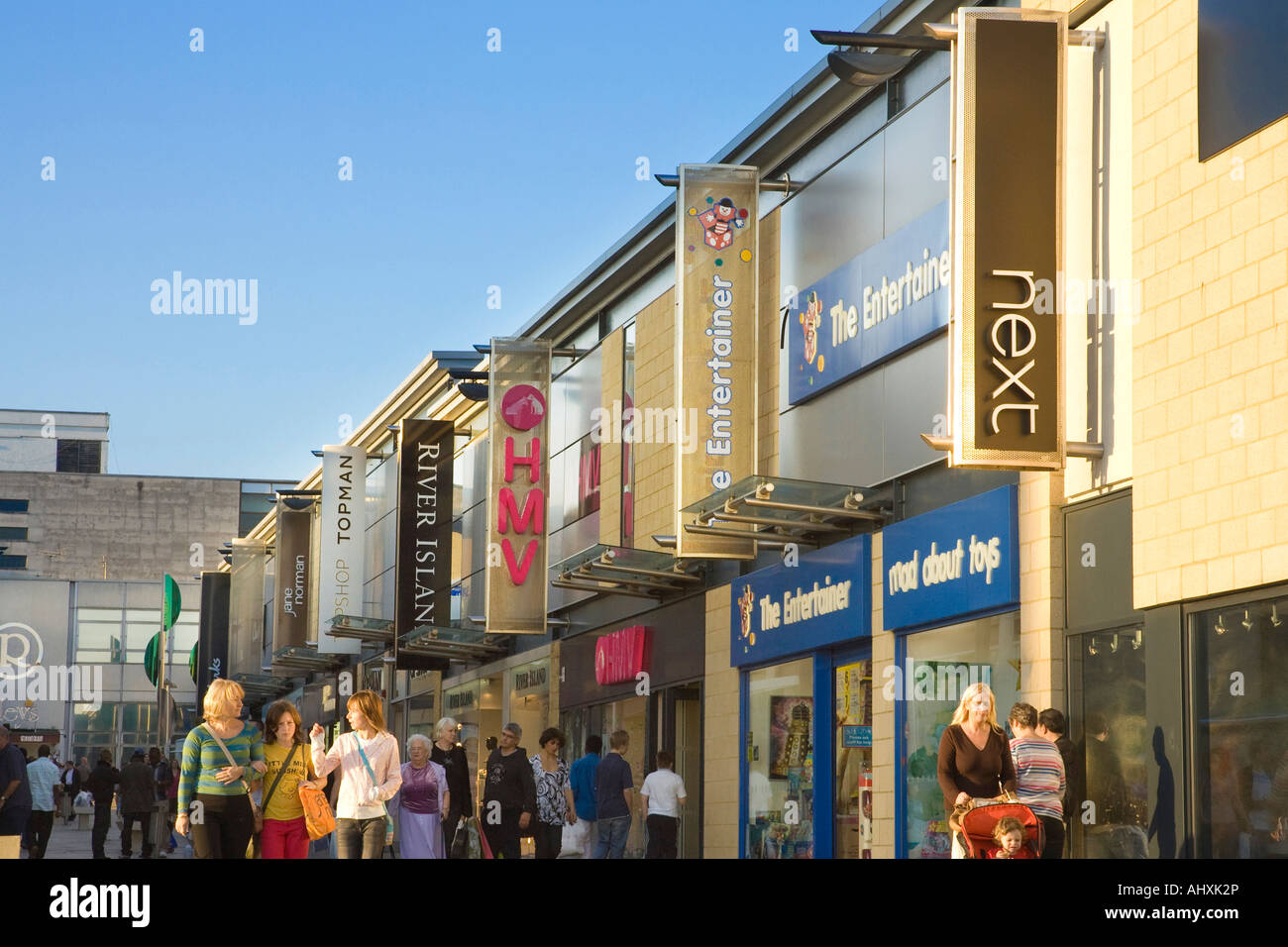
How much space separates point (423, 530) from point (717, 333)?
510 inches

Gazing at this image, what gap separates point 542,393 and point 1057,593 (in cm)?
1371

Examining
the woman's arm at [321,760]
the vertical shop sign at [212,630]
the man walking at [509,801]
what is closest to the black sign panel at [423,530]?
the man walking at [509,801]

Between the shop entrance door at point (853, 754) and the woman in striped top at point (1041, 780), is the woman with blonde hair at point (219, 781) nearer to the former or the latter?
the woman in striped top at point (1041, 780)

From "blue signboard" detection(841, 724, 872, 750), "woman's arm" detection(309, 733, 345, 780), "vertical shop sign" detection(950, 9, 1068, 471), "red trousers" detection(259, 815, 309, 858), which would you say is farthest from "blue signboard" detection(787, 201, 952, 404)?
"red trousers" detection(259, 815, 309, 858)

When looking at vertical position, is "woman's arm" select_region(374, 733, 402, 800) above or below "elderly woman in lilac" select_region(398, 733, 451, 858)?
above

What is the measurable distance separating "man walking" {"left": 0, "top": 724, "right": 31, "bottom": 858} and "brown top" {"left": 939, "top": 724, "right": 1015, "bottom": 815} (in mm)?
8291

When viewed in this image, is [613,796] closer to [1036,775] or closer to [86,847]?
[1036,775]

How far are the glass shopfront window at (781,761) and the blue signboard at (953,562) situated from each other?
2.35m

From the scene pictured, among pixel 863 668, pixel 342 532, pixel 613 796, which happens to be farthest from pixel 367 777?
pixel 342 532

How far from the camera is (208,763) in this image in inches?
403

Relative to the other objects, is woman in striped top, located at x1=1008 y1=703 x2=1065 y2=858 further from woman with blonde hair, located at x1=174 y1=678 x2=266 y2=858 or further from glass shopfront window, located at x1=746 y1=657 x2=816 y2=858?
glass shopfront window, located at x1=746 y1=657 x2=816 y2=858

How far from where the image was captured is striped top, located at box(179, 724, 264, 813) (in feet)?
33.5

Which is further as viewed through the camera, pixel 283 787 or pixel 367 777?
pixel 367 777

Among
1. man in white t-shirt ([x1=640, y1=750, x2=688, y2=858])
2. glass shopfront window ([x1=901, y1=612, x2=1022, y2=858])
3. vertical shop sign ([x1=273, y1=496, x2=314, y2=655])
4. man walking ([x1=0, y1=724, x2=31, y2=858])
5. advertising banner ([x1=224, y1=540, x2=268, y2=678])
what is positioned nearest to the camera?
glass shopfront window ([x1=901, y1=612, x2=1022, y2=858])
